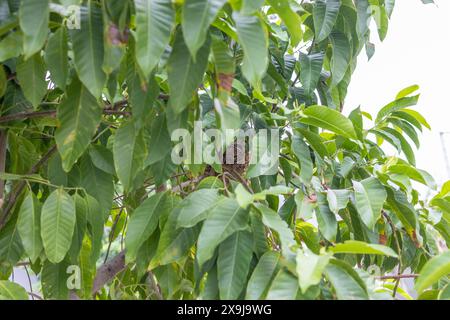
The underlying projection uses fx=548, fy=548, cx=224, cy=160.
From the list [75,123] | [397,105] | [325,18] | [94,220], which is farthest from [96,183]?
[397,105]

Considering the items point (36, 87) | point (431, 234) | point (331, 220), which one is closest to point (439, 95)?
point (431, 234)

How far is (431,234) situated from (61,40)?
75cm

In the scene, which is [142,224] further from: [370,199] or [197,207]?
[370,199]

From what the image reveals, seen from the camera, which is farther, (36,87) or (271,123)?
(271,123)

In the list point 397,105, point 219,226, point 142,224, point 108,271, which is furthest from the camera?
point 397,105

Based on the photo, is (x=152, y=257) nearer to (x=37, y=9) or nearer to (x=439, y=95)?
(x=37, y=9)

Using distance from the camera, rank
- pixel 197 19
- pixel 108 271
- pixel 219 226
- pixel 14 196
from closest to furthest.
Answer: pixel 197 19 → pixel 219 226 → pixel 14 196 → pixel 108 271

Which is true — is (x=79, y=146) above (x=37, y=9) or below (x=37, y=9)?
below

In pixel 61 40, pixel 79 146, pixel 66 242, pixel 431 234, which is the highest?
pixel 61 40

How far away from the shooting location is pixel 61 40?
2.29 feet

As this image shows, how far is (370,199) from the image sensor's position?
33.4 inches

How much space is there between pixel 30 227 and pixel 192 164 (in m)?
0.24

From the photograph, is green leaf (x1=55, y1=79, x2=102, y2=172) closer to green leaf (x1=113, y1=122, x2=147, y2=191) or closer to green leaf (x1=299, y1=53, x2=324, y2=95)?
green leaf (x1=113, y1=122, x2=147, y2=191)

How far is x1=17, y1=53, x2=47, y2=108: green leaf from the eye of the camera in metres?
0.75
